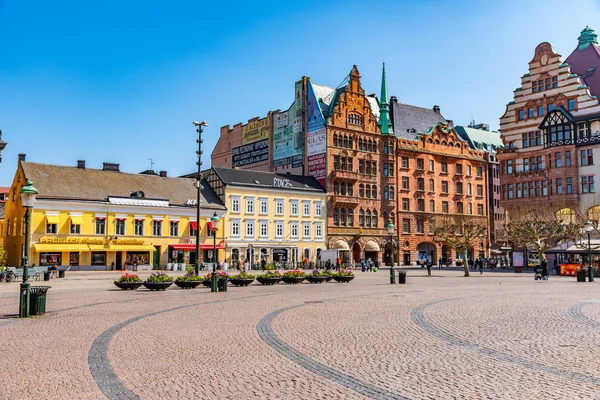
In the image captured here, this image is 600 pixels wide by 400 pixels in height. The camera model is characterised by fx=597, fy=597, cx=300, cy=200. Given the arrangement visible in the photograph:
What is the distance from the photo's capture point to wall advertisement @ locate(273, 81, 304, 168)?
7000cm

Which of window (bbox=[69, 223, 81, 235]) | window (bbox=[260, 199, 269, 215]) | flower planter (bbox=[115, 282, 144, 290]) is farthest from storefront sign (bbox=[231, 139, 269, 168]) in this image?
flower planter (bbox=[115, 282, 144, 290])

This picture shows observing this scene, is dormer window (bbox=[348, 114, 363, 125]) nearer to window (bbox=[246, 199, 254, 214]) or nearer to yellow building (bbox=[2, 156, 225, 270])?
window (bbox=[246, 199, 254, 214])

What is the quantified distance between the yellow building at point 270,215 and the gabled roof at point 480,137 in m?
33.2

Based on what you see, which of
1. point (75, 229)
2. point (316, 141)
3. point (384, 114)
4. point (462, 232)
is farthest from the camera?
point (384, 114)

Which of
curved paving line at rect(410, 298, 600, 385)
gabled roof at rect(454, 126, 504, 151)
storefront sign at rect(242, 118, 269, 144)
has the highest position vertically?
gabled roof at rect(454, 126, 504, 151)

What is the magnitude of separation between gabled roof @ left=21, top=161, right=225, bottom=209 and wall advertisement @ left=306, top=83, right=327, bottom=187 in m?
12.8

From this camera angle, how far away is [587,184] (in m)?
63.8

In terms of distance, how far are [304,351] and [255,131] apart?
65921 millimetres

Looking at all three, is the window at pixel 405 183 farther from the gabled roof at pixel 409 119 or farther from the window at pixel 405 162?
the gabled roof at pixel 409 119

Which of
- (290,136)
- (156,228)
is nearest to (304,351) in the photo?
(156,228)

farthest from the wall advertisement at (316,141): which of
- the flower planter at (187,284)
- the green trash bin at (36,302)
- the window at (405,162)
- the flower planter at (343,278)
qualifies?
the green trash bin at (36,302)

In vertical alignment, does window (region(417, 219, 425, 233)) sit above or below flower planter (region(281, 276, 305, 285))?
above

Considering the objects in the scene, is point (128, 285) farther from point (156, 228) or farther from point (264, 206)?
point (264, 206)

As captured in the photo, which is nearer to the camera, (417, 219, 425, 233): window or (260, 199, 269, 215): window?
(260, 199, 269, 215): window
